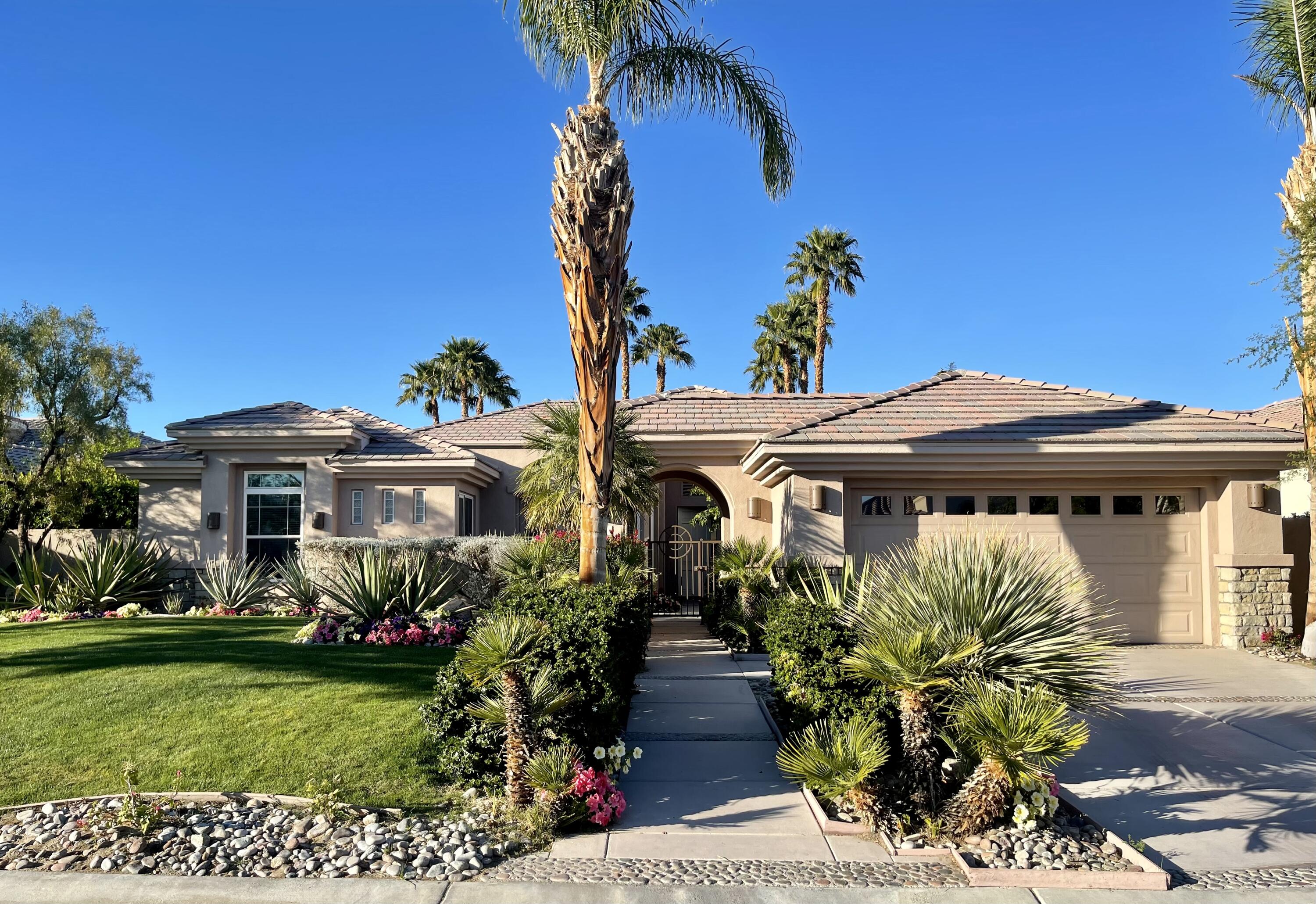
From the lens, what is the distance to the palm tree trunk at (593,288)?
371 inches

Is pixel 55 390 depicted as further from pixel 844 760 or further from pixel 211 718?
pixel 844 760

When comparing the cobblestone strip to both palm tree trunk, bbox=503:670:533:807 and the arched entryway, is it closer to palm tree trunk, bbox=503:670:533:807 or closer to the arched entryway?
palm tree trunk, bbox=503:670:533:807

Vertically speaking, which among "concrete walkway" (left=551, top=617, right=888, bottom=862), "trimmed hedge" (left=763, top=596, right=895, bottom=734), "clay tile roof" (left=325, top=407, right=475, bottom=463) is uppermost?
"clay tile roof" (left=325, top=407, right=475, bottom=463)

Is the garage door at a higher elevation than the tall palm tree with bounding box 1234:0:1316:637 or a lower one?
lower

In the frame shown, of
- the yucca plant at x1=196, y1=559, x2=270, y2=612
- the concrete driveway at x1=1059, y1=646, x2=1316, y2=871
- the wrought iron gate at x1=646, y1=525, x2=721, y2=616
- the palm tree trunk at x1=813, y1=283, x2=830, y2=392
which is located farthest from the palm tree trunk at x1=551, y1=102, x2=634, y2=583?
the palm tree trunk at x1=813, y1=283, x2=830, y2=392

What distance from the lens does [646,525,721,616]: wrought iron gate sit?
1815cm

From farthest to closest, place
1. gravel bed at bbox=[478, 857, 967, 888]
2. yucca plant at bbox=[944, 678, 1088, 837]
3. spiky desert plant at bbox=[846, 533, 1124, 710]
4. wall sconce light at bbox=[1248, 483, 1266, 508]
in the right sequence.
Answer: wall sconce light at bbox=[1248, 483, 1266, 508] → spiky desert plant at bbox=[846, 533, 1124, 710] → yucca plant at bbox=[944, 678, 1088, 837] → gravel bed at bbox=[478, 857, 967, 888]

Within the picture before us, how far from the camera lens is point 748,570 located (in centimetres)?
1302

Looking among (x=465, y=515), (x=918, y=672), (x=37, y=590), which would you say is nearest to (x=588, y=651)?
(x=918, y=672)

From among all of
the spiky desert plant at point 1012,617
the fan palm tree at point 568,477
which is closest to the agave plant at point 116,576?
the fan palm tree at point 568,477

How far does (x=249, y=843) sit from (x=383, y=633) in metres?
5.76

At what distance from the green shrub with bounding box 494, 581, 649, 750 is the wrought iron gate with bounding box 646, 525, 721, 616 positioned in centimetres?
752

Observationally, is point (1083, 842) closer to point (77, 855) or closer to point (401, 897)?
point (401, 897)

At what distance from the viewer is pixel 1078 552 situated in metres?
13.6
